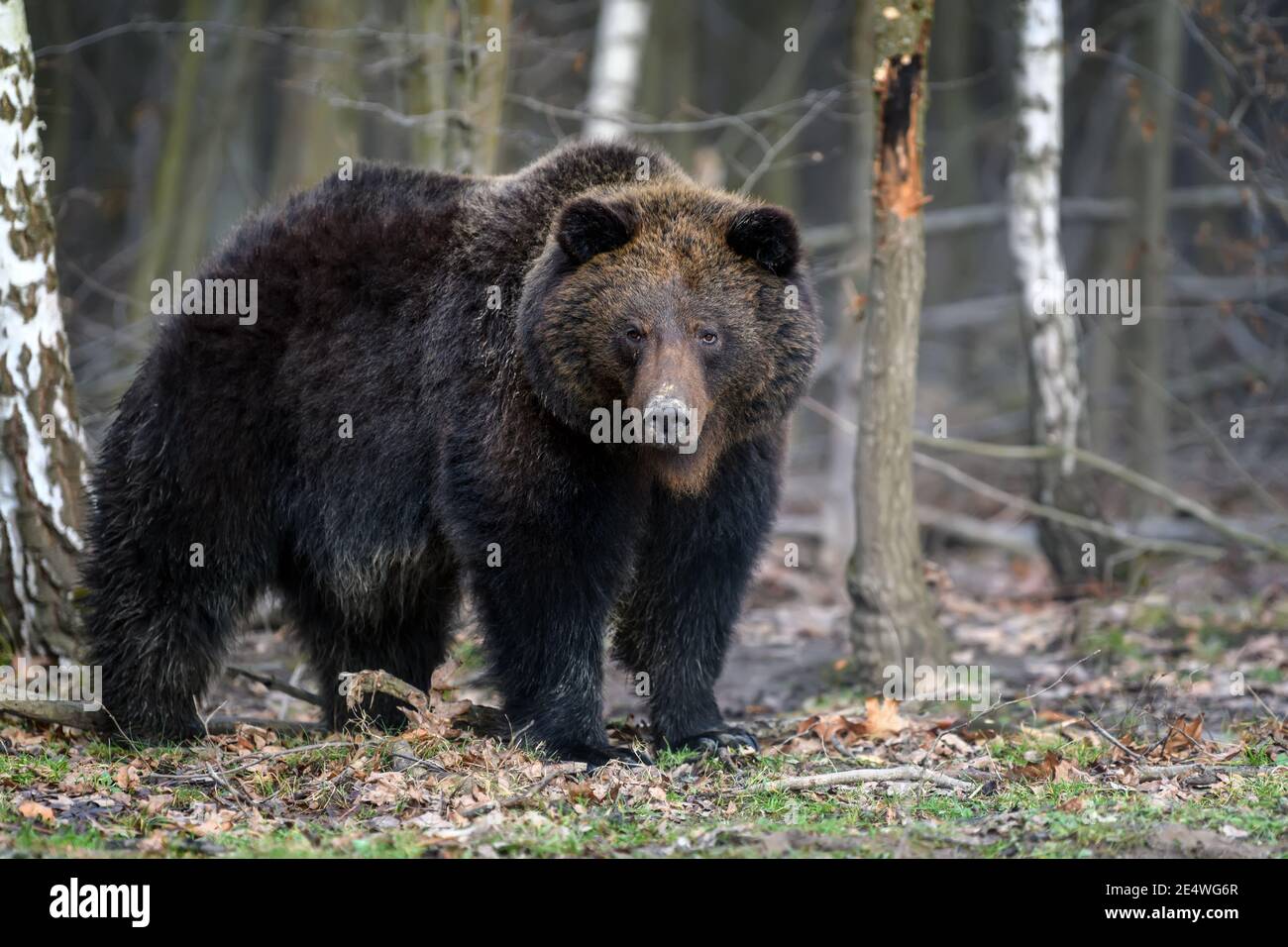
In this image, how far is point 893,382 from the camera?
8.79m

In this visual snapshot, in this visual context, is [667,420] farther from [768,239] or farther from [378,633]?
[378,633]

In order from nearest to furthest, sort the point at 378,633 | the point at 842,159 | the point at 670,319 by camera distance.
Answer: the point at 670,319, the point at 378,633, the point at 842,159

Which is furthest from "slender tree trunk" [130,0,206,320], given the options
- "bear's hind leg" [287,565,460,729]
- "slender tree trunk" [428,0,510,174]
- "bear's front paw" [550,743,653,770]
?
"bear's front paw" [550,743,653,770]

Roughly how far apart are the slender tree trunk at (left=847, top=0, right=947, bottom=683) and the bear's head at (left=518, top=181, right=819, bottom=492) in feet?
5.77

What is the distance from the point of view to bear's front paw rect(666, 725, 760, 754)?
23.6 ft

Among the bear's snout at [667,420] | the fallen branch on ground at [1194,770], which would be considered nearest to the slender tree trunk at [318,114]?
the bear's snout at [667,420]

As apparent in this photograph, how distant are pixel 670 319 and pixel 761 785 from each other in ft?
7.27

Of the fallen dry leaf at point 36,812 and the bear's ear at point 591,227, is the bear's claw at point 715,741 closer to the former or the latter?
the bear's ear at point 591,227

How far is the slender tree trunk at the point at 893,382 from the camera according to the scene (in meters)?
8.49

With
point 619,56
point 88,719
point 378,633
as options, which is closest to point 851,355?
point 619,56

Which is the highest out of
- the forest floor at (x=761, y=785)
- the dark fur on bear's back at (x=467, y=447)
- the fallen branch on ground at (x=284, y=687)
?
the dark fur on bear's back at (x=467, y=447)

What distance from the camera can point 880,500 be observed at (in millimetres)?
8922

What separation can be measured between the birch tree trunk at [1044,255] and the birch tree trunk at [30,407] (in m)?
6.64
